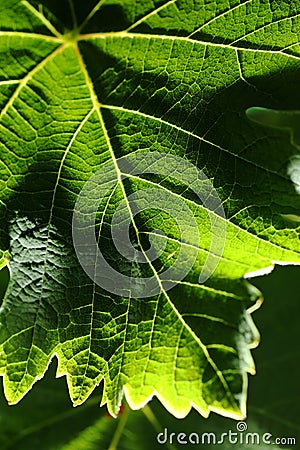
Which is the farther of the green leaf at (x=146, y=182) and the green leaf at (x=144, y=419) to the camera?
the green leaf at (x=144, y=419)

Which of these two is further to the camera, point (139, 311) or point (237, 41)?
point (139, 311)

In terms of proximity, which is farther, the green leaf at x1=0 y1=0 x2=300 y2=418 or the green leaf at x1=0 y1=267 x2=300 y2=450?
the green leaf at x1=0 y1=267 x2=300 y2=450

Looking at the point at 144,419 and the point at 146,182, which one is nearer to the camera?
the point at 146,182

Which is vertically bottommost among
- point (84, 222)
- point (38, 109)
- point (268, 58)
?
point (84, 222)

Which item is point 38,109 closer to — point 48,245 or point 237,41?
point 48,245

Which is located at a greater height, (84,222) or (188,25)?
(188,25)

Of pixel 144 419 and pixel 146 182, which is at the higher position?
pixel 146 182

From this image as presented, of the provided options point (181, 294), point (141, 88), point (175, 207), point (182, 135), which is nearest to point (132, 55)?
point (141, 88)
